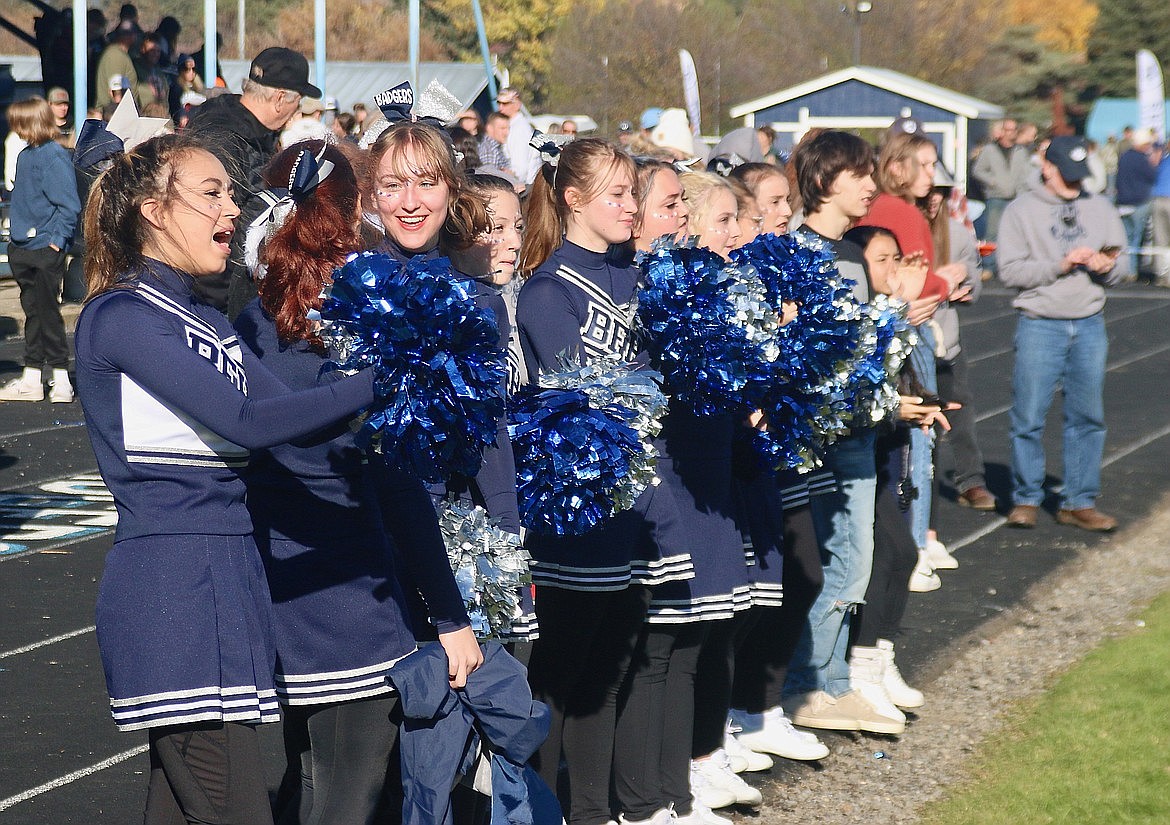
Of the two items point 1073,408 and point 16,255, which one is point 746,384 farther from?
point 16,255

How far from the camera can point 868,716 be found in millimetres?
5348

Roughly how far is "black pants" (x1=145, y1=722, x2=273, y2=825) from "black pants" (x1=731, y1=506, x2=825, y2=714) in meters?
2.34

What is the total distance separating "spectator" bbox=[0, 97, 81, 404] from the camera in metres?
Result: 11.7

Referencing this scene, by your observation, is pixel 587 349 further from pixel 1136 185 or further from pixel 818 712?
pixel 1136 185

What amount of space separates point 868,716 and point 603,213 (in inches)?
90.2

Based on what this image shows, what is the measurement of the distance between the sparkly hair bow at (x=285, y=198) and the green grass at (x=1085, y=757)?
9.08ft

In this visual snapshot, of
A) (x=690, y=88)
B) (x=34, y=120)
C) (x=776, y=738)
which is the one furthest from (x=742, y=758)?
(x=690, y=88)

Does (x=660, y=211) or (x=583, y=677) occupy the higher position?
(x=660, y=211)

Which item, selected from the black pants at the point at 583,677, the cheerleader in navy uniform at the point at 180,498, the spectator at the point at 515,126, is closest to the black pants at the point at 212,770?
the cheerleader in navy uniform at the point at 180,498

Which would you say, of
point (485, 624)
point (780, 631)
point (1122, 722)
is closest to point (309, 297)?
point (485, 624)

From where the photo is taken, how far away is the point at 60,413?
37.1ft

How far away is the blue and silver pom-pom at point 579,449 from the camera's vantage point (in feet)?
11.5

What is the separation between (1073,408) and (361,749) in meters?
6.43

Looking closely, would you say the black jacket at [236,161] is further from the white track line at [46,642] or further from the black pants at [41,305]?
the black pants at [41,305]
